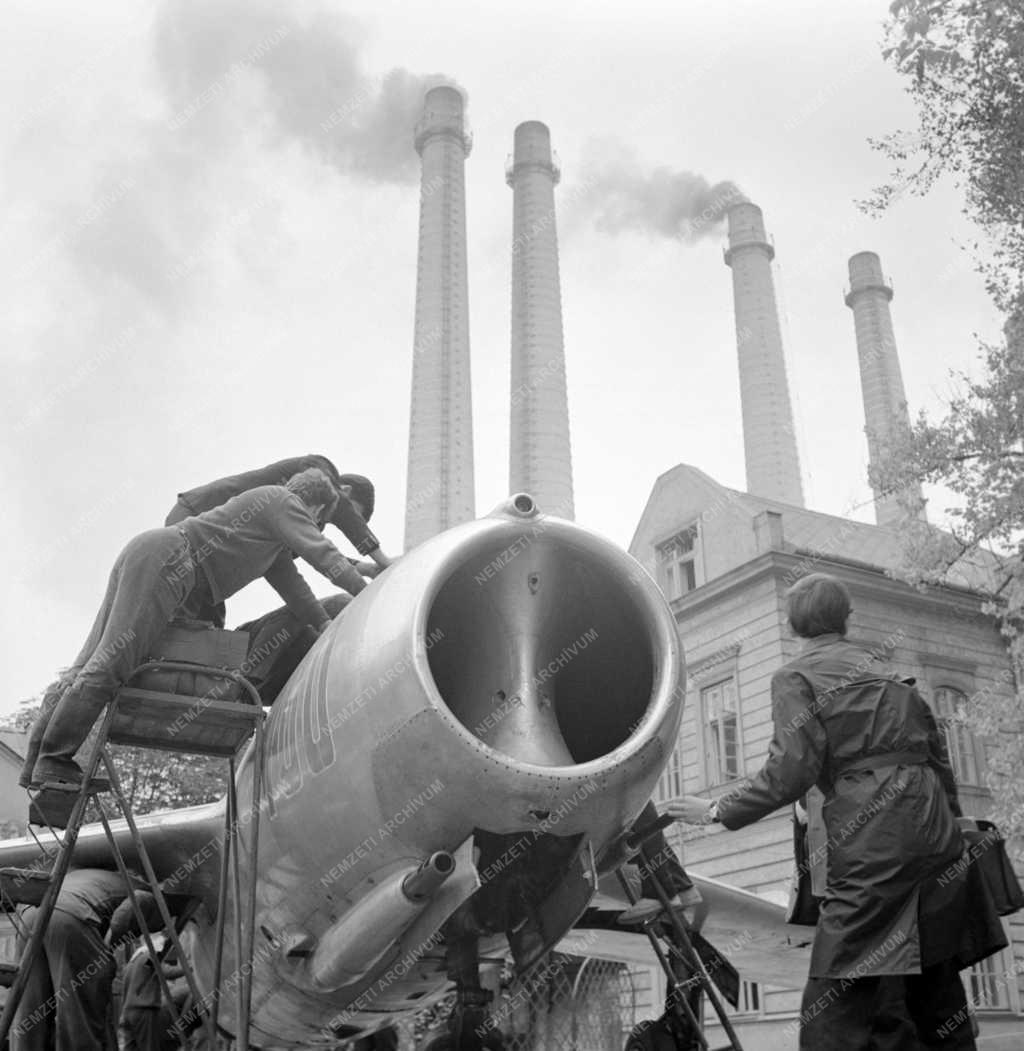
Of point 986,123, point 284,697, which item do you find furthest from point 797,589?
point 986,123

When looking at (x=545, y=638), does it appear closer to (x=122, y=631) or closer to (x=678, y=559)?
(x=122, y=631)

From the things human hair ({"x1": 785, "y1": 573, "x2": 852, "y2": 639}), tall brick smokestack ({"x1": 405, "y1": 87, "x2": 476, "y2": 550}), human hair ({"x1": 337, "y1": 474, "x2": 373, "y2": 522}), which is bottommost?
human hair ({"x1": 785, "y1": 573, "x2": 852, "y2": 639})

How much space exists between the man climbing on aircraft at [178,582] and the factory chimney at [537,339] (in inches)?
1648

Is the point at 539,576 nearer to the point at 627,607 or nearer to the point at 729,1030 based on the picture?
the point at 627,607

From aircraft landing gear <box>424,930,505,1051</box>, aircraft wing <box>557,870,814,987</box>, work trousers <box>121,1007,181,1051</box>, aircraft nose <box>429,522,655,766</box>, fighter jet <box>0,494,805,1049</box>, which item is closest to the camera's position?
fighter jet <box>0,494,805,1049</box>

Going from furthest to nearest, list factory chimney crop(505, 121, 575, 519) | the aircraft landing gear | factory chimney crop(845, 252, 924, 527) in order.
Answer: factory chimney crop(845, 252, 924, 527), factory chimney crop(505, 121, 575, 519), the aircraft landing gear

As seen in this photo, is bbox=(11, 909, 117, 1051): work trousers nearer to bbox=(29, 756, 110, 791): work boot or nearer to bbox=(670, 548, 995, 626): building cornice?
bbox=(29, 756, 110, 791): work boot

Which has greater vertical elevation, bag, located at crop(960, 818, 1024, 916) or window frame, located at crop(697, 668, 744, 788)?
window frame, located at crop(697, 668, 744, 788)

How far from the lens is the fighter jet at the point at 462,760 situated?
3016 millimetres

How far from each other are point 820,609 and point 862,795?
2.25 feet

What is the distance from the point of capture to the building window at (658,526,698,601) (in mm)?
29266

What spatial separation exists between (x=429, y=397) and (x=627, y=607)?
4810 cm

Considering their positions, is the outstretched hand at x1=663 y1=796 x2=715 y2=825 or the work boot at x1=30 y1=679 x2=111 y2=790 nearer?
the work boot at x1=30 y1=679 x2=111 y2=790

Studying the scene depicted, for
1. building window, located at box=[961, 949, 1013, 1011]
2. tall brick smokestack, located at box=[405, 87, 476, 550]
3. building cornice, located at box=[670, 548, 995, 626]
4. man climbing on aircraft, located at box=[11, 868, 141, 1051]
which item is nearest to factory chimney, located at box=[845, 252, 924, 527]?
tall brick smokestack, located at box=[405, 87, 476, 550]
